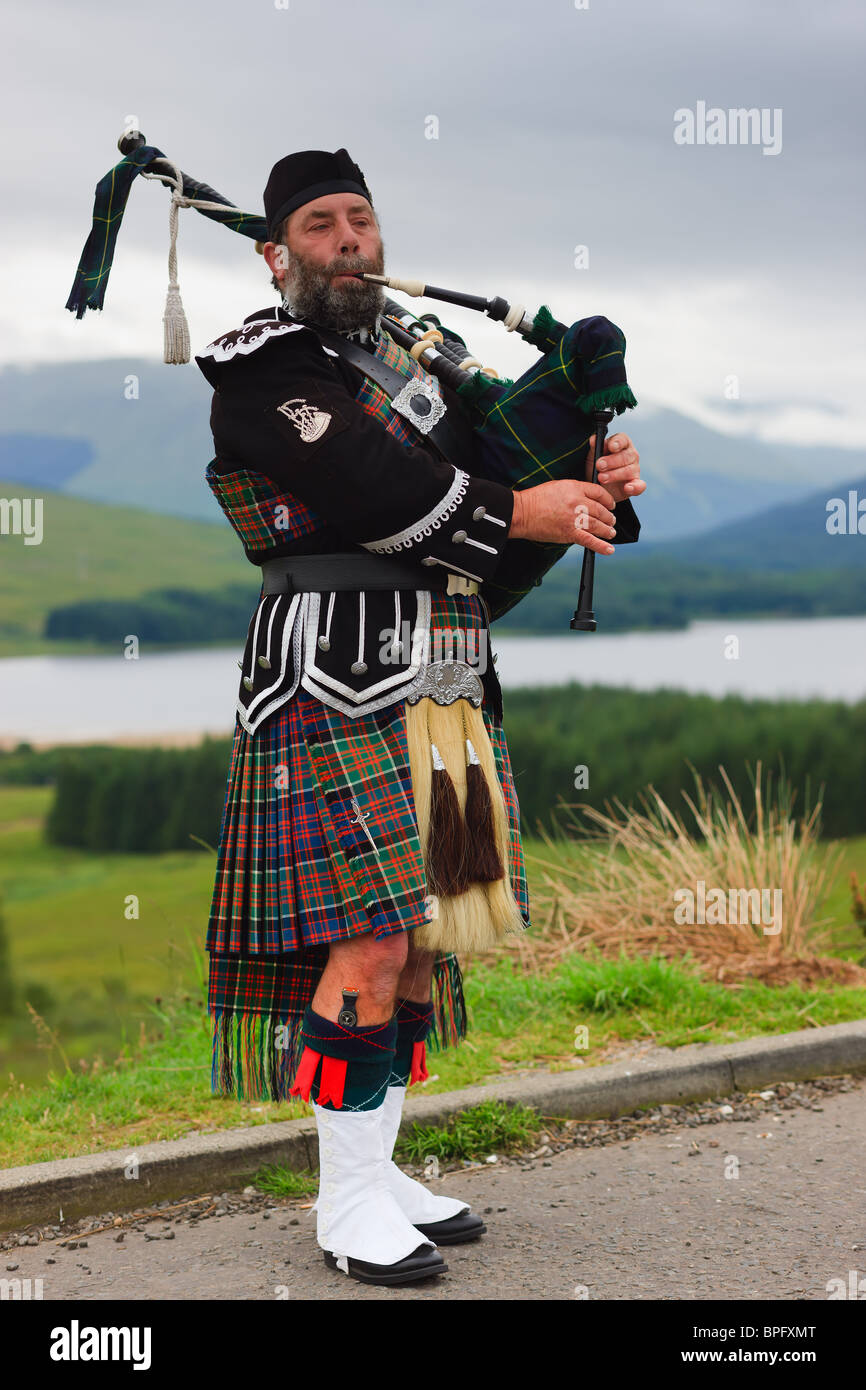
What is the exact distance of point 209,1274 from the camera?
275 cm

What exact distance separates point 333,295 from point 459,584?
616mm

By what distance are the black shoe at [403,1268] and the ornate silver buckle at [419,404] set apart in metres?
1.62

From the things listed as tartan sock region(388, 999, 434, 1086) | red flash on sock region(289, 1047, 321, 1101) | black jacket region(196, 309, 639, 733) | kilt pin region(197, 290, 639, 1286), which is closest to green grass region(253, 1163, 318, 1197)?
kilt pin region(197, 290, 639, 1286)

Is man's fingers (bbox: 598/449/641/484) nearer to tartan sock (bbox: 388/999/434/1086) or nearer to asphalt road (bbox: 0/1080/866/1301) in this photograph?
tartan sock (bbox: 388/999/434/1086)

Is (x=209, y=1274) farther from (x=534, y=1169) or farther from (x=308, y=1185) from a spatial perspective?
(x=534, y=1169)

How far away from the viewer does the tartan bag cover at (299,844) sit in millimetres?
2586

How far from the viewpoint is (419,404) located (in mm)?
2754

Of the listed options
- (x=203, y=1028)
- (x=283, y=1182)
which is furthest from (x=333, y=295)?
(x=203, y=1028)

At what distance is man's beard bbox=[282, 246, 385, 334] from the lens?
8.73 feet

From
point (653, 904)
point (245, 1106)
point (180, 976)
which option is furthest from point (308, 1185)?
point (653, 904)

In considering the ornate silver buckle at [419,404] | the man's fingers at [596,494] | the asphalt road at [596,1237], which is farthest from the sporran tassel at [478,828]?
the asphalt road at [596,1237]

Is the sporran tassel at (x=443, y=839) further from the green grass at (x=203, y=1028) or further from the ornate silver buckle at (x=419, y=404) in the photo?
the green grass at (x=203, y=1028)

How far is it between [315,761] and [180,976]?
2798 mm

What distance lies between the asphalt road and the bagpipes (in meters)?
1.28
